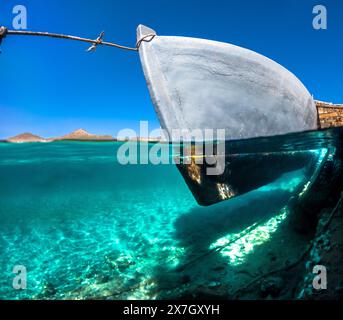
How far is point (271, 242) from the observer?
707 centimetres

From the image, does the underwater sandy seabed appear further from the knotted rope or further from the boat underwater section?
the knotted rope

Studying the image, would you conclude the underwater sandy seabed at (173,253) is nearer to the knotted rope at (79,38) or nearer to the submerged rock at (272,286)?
the submerged rock at (272,286)

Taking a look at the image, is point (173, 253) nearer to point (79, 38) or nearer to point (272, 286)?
point (272, 286)

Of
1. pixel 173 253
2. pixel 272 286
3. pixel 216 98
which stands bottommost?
pixel 272 286

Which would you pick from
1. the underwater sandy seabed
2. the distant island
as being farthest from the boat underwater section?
the distant island

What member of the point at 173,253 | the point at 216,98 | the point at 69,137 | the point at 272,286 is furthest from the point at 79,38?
the point at 69,137

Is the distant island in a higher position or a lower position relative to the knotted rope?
higher

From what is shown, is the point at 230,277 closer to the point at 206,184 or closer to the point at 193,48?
the point at 206,184

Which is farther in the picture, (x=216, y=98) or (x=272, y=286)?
(x=216, y=98)

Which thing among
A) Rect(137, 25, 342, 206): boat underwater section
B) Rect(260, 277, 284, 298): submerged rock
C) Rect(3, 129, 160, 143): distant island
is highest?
Rect(3, 129, 160, 143): distant island

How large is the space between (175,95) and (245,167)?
3551 millimetres

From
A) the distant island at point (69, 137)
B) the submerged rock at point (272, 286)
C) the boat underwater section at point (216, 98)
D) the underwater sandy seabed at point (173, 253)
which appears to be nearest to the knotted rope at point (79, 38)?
the boat underwater section at point (216, 98)

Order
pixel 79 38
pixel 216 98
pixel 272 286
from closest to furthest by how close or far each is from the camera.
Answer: pixel 79 38
pixel 272 286
pixel 216 98

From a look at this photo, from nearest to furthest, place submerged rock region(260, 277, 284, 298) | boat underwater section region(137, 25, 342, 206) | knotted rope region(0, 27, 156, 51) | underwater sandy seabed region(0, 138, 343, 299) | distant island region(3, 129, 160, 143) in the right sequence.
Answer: knotted rope region(0, 27, 156, 51) → submerged rock region(260, 277, 284, 298) → boat underwater section region(137, 25, 342, 206) → underwater sandy seabed region(0, 138, 343, 299) → distant island region(3, 129, 160, 143)
